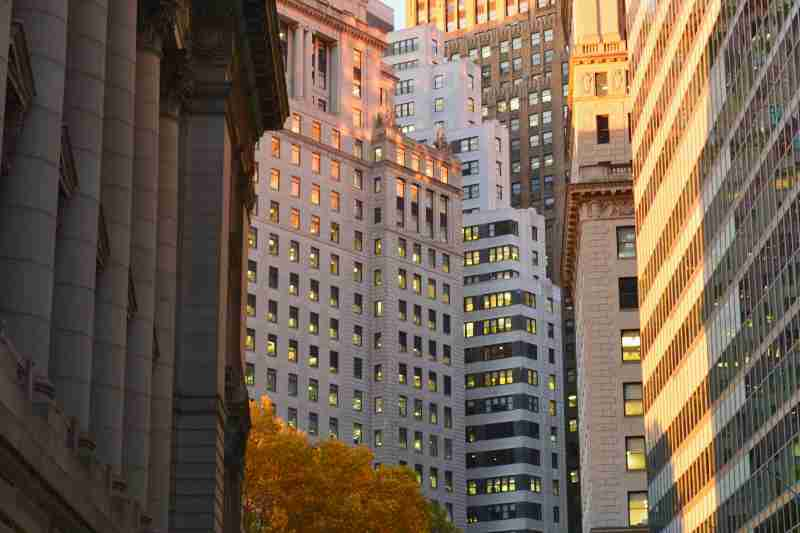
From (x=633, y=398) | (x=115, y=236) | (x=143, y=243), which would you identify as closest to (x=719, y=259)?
(x=633, y=398)

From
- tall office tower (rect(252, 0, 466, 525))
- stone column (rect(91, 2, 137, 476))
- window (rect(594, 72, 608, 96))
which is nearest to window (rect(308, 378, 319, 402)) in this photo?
tall office tower (rect(252, 0, 466, 525))

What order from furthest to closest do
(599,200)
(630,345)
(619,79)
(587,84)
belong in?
1. (619,79)
2. (587,84)
3. (599,200)
4. (630,345)

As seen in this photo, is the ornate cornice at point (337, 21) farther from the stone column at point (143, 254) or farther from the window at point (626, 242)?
the stone column at point (143, 254)

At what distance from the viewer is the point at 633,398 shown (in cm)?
12706

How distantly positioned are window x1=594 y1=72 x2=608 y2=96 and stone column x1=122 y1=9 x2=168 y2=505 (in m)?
91.2

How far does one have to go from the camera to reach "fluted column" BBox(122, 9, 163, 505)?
46625 millimetres

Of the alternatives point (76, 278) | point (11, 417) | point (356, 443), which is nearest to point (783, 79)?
point (76, 278)

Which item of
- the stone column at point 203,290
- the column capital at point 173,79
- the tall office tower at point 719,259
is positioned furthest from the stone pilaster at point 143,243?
the tall office tower at point 719,259

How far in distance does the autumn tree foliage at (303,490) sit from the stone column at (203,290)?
35447 mm

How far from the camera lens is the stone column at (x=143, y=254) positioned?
46.6 meters

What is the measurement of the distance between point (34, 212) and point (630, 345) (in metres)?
Result: 97.2

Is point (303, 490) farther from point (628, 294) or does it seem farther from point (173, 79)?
point (173, 79)

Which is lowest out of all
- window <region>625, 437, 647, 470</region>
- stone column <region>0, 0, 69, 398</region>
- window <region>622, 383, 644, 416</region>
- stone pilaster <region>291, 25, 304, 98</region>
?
stone column <region>0, 0, 69, 398</region>

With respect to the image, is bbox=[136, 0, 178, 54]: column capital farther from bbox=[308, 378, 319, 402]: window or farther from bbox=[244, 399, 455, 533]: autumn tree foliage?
bbox=[308, 378, 319, 402]: window
